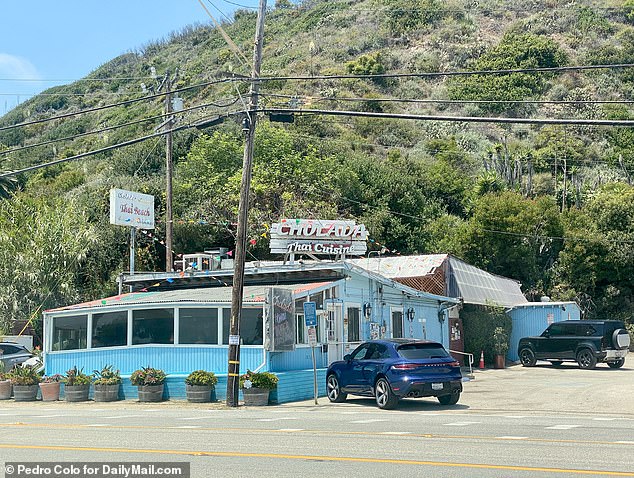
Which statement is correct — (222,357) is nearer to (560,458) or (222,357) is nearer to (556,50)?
(560,458)

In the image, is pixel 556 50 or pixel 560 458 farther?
pixel 556 50

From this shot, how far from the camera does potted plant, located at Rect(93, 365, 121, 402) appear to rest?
25703mm

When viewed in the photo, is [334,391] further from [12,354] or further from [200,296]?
[12,354]

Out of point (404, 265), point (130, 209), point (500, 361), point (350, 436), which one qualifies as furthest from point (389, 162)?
point (350, 436)

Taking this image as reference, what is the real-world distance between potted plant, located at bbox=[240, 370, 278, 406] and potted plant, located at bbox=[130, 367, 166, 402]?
10.4ft

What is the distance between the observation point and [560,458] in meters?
11.4

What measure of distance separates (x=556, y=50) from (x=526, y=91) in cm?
1026

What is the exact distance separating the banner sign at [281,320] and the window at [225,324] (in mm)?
1812

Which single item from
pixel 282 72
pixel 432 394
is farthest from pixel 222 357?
pixel 282 72

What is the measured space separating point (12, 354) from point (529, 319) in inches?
951

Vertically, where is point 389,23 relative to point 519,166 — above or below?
above

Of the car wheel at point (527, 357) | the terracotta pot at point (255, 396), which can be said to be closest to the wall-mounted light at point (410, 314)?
the car wheel at point (527, 357)

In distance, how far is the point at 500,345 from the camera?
37.7 m

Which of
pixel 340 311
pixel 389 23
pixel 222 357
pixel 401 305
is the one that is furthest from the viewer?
pixel 389 23
